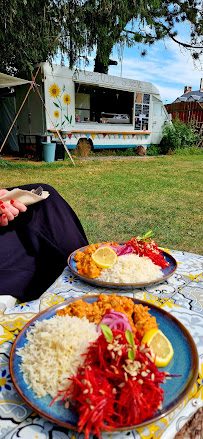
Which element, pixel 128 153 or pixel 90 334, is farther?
pixel 128 153

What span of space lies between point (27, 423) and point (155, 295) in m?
0.69

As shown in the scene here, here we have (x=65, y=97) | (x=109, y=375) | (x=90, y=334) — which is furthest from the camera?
(x=65, y=97)

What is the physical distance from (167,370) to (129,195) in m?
5.43

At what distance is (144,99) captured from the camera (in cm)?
1345

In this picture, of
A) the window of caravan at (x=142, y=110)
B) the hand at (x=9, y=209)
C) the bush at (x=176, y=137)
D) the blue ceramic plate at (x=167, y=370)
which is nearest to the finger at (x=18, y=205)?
the hand at (x=9, y=209)

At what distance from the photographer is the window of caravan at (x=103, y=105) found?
42.3 feet

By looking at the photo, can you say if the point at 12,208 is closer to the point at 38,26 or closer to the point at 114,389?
the point at 114,389

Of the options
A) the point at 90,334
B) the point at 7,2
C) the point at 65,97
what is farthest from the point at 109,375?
the point at 65,97

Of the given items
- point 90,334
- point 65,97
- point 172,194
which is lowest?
point 172,194

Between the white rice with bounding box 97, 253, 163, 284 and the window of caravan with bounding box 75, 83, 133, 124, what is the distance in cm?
1183

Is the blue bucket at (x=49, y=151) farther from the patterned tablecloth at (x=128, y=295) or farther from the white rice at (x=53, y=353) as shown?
the white rice at (x=53, y=353)

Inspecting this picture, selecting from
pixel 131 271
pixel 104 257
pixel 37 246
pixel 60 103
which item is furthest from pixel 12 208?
pixel 60 103

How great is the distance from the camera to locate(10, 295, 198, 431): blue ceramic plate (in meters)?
0.68

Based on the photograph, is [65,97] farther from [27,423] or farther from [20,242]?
[27,423]
